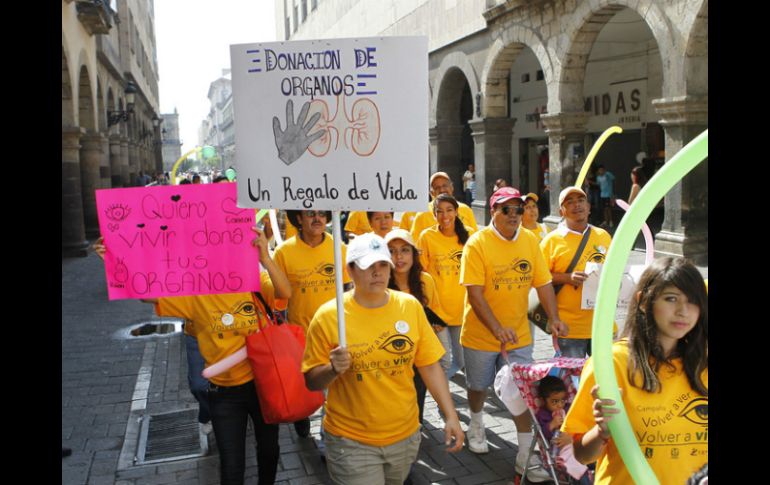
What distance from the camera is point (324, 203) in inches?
132

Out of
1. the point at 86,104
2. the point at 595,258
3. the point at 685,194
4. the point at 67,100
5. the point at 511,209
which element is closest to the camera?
the point at 511,209

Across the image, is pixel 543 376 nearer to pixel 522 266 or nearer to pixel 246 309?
pixel 522 266

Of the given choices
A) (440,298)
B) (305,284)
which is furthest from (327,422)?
(440,298)

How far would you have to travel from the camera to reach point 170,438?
18.0ft

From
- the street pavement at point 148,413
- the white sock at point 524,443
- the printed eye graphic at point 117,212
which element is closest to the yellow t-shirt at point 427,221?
the street pavement at point 148,413

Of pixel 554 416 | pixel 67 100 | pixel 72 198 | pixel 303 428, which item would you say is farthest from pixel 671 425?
pixel 72 198

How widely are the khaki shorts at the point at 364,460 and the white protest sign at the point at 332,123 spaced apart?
1107mm

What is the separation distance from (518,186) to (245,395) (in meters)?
20.4

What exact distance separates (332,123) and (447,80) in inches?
775

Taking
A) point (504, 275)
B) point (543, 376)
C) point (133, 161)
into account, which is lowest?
point (543, 376)

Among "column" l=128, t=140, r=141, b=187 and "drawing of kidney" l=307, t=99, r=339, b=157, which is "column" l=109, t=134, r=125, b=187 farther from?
"drawing of kidney" l=307, t=99, r=339, b=157

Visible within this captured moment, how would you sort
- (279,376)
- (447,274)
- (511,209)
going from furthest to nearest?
(447,274), (511,209), (279,376)

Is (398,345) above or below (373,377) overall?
above

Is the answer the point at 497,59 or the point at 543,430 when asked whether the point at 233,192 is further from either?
the point at 497,59
